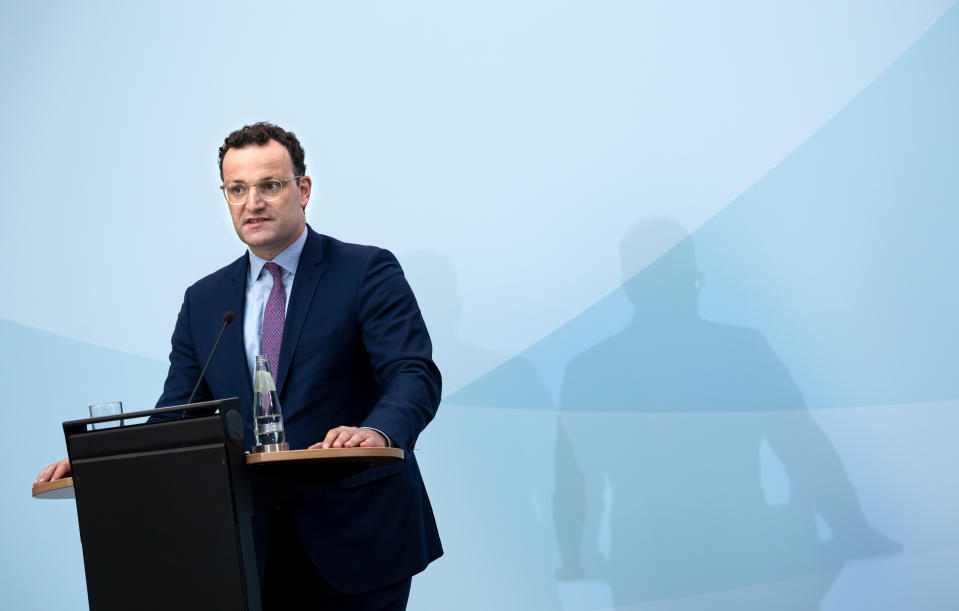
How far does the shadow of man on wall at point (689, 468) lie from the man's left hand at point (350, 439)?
207 centimetres

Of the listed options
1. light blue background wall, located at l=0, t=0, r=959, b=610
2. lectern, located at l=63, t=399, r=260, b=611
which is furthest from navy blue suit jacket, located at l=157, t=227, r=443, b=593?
light blue background wall, located at l=0, t=0, r=959, b=610

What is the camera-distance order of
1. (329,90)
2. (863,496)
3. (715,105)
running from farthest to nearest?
(329,90) → (715,105) → (863,496)

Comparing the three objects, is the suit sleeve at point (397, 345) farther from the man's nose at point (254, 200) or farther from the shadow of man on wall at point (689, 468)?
the shadow of man on wall at point (689, 468)

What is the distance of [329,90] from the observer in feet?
13.7

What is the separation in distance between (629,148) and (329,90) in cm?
138

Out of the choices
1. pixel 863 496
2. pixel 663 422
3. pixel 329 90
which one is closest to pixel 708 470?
pixel 663 422

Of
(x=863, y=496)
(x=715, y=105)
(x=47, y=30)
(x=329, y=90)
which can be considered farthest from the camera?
(x=47, y=30)

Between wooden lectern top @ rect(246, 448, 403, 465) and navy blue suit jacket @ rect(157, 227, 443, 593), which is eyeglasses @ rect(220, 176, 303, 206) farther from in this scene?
wooden lectern top @ rect(246, 448, 403, 465)

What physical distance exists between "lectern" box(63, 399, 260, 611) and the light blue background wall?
224 cm

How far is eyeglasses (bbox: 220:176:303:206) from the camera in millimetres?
2455

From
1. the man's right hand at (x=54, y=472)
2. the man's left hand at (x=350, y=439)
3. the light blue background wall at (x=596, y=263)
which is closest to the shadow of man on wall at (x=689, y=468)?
the light blue background wall at (x=596, y=263)

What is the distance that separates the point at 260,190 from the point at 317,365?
1.67 feet

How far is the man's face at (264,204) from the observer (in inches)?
96.2

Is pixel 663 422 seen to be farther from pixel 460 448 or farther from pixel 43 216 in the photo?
pixel 43 216
